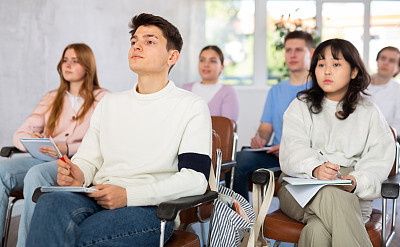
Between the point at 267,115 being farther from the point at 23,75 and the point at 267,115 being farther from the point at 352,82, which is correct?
the point at 23,75

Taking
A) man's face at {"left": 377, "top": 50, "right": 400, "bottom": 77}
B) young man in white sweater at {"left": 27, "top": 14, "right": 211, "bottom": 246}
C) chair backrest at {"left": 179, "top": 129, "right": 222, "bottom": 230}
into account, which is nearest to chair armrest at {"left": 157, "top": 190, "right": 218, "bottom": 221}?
young man in white sweater at {"left": 27, "top": 14, "right": 211, "bottom": 246}

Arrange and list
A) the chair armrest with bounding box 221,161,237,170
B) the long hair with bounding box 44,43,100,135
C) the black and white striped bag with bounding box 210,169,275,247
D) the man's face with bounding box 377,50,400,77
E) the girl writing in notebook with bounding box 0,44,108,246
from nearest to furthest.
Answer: the black and white striped bag with bounding box 210,169,275,247 → the chair armrest with bounding box 221,161,237,170 → the girl writing in notebook with bounding box 0,44,108,246 → the long hair with bounding box 44,43,100,135 → the man's face with bounding box 377,50,400,77

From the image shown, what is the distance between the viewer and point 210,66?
14.6ft

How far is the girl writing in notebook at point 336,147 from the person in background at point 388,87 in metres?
1.80

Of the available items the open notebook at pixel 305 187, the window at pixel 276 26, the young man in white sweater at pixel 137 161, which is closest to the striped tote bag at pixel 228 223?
the young man in white sweater at pixel 137 161

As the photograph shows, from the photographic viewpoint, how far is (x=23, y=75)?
3807mm

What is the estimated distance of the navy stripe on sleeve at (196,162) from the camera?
187cm

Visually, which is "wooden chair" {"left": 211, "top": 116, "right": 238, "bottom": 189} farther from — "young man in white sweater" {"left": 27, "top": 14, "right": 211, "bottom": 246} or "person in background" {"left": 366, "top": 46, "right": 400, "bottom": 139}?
"person in background" {"left": 366, "top": 46, "right": 400, "bottom": 139}

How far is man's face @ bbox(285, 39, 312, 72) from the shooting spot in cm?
341

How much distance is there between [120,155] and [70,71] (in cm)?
126

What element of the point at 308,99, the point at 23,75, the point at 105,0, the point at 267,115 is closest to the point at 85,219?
the point at 308,99

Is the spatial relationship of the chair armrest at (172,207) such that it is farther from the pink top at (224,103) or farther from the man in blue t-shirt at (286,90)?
the pink top at (224,103)

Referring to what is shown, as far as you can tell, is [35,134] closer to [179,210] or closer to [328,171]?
[179,210]

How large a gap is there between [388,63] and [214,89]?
158 cm
